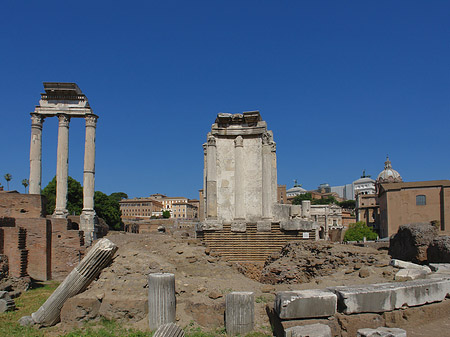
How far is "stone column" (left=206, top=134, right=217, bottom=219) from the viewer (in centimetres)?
1262

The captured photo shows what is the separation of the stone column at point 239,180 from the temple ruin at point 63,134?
13.1m

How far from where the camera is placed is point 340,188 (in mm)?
166750

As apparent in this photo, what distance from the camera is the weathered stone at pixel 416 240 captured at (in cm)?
964

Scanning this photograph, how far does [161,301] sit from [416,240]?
20.5 feet

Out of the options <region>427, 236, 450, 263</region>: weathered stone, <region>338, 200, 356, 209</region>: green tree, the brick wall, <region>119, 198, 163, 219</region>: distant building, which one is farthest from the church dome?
<region>427, 236, 450, 263</region>: weathered stone

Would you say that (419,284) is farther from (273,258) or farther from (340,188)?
(340,188)

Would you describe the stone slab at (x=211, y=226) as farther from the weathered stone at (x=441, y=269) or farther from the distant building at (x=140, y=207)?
the distant building at (x=140, y=207)

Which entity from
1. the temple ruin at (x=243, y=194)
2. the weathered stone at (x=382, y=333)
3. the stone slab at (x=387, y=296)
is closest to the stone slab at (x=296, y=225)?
the temple ruin at (x=243, y=194)

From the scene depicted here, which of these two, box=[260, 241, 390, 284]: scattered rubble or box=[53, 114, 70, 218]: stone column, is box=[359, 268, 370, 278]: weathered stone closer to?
box=[260, 241, 390, 284]: scattered rubble

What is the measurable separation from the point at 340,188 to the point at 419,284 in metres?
166

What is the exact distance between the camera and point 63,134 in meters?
24.1

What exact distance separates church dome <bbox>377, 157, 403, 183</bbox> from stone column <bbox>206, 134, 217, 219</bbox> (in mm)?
79319

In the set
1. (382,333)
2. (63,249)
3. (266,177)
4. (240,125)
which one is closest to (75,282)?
(382,333)

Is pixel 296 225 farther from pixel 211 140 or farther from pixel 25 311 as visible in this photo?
pixel 25 311
